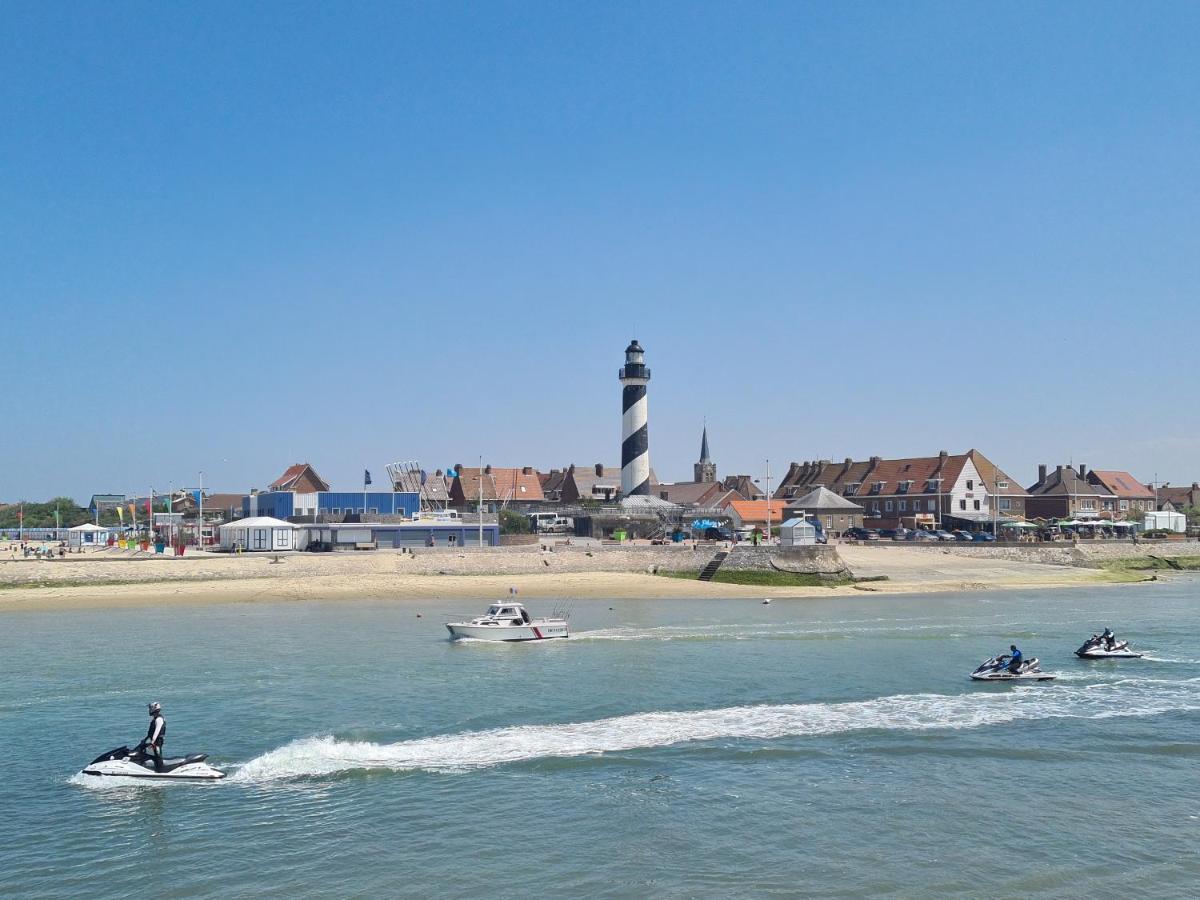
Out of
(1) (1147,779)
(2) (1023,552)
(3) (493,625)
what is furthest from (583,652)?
(2) (1023,552)

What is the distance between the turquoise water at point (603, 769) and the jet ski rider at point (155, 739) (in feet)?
1.83

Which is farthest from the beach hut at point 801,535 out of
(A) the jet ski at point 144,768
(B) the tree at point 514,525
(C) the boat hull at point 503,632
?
(A) the jet ski at point 144,768

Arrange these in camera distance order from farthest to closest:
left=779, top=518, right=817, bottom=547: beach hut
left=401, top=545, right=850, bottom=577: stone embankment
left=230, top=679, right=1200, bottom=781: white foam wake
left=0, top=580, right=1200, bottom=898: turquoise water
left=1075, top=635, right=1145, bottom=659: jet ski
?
left=779, top=518, right=817, bottom=547: beach hut, left=401, top=545, right=850, bottom=577: stone embankment, left=1075, top=635, right=1145, bottom=659: jet ski, left=230, top=679, right=1200, bottom=781: white foam wake, left=0, top=580, right=1200, bottom=898: turquoise water

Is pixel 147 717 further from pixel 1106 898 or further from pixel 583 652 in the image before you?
pixel 1106 898

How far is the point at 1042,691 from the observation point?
1249 inches

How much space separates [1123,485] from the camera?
125 m

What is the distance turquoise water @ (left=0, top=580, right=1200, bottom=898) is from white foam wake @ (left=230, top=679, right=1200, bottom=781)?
11 cm

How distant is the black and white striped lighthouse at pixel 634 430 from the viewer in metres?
105

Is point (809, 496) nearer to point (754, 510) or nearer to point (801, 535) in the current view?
point (754, 510)

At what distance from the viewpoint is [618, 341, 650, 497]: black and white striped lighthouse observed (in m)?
105

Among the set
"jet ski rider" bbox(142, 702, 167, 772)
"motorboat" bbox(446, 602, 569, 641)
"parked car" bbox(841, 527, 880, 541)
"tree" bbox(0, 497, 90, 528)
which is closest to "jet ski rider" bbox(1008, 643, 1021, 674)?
"motorboat" bbox(446, 602, 569, 641)

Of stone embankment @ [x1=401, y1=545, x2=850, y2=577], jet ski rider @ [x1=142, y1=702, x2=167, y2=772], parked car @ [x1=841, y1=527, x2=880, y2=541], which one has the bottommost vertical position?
jet ski rider @ [x1=142, y1=702, x2=167, y2=772]

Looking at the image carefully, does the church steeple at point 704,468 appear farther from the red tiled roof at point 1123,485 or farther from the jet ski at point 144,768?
the jet ski at point 144,768

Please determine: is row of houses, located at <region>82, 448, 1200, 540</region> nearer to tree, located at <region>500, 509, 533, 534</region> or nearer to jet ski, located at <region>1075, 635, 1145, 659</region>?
tree, located at <region>500, 509, 533, 534</region>
